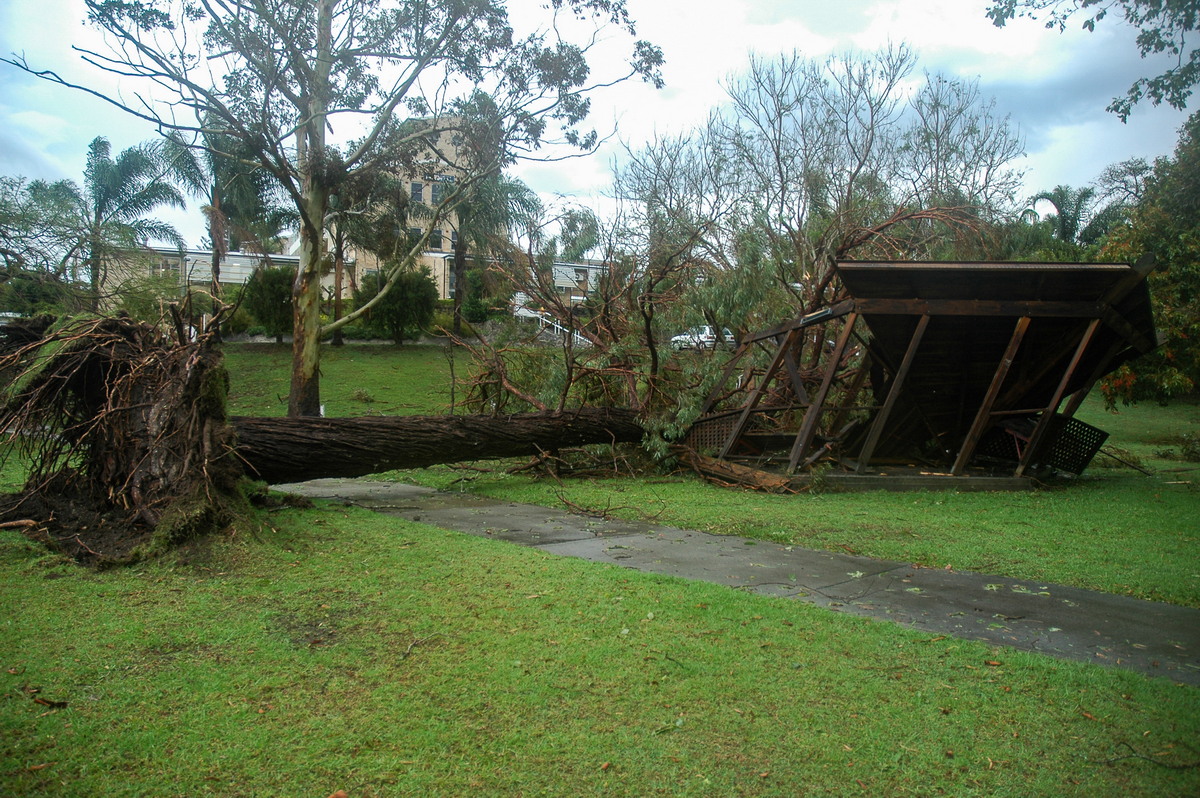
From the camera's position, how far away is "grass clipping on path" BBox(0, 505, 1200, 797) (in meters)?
3.05

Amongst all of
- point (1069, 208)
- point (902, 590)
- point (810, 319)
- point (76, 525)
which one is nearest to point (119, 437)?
point (76, 525)

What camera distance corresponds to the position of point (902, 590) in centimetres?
567

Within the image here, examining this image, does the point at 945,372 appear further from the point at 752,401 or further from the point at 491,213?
the point at 491,213

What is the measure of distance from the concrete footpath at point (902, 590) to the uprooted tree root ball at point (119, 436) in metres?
2.36

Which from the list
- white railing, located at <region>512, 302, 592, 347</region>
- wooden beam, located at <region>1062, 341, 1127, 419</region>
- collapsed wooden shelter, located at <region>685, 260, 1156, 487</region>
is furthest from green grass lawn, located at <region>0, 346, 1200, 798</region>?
white railing, located at <region>512, 302, 592, 347</region>

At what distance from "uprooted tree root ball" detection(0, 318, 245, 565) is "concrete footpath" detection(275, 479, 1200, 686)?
236 centimetres

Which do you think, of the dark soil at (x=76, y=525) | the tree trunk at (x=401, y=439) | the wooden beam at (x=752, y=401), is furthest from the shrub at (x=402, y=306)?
the dark soil at (x=76, y=525)

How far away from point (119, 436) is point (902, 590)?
581 cm

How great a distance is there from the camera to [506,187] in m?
31.3

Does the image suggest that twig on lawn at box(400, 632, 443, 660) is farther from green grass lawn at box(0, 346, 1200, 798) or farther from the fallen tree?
the fallen tree

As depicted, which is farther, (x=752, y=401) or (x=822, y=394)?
(x=752, y=401)

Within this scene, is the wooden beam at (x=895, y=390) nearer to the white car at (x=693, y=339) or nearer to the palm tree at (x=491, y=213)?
the white car at (x=693, y=339)

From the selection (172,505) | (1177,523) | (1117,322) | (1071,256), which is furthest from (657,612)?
(1071,256)

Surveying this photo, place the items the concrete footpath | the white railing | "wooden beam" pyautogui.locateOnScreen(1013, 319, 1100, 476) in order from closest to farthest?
1. the concrete footpath
2. "wooden beam" pyautogui.locateOnScreen(1013, 319, 1100, 476)
3. the white railing
